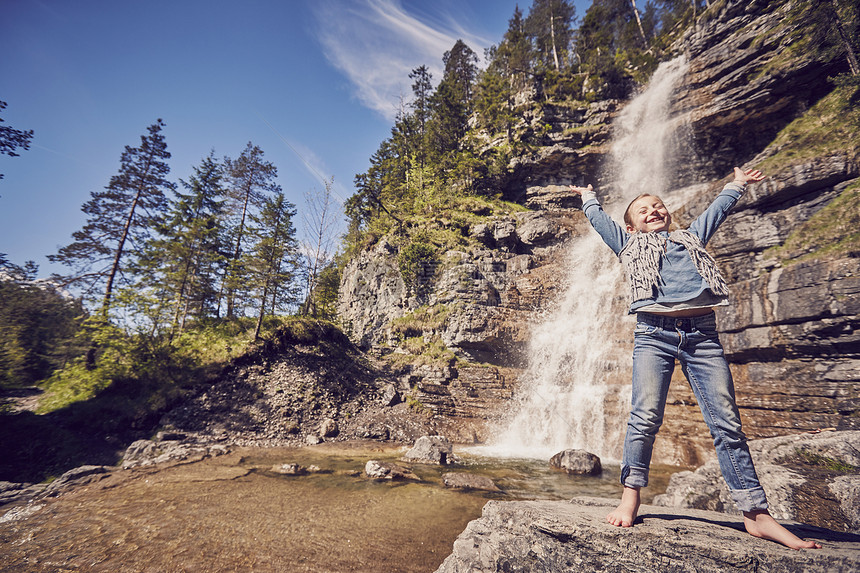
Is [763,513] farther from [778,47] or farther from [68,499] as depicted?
[778,47]

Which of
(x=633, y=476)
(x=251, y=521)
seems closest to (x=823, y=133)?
(x=633, y=476)

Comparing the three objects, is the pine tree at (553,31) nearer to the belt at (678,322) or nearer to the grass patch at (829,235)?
the grass patch at (829,235)

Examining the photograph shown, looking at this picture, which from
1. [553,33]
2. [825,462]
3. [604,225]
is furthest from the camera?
[553,33]

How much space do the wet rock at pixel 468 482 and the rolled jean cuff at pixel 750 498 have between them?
6276 mm

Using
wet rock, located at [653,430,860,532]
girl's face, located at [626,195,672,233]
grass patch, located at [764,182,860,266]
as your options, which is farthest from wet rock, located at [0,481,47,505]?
grass patch, located at [764,182,860,266]

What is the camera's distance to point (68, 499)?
6438mm

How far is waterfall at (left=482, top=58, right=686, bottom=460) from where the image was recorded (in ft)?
44.2

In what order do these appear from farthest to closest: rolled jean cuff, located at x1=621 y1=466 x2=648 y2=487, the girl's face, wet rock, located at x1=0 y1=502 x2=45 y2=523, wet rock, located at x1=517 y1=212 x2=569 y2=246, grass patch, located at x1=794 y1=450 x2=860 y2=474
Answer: wet rock, located at x1=517 y1=212 x2=569 y2=246 < wet rock, located at x1=0 y1=502 x2=45 y2=523 < grass patch, located at x1=794 y1=450 x2=860 y2=474 < the girl's face < rolled jean cuff, located at x1=621 y1=466 x2=648 y2=487

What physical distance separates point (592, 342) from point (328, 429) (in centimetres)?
1382

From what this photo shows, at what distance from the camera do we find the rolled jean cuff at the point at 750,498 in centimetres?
199

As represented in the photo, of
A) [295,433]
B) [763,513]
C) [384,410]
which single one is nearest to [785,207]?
[763,513]

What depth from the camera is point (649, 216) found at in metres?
2.80

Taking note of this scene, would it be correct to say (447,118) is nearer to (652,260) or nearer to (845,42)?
(845,42)

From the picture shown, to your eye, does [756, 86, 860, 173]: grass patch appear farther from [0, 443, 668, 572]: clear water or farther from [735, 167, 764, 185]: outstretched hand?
[735, 167, 764, 185]: outstretched hand
